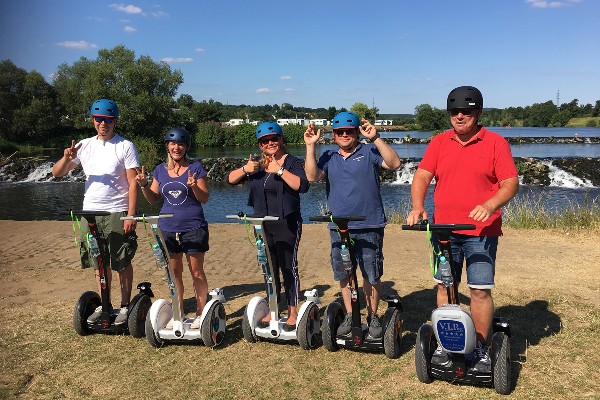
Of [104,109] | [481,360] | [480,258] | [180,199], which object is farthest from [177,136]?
[481,360]

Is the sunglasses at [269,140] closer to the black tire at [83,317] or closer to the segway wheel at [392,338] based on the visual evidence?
the segway wheel at [392,338]

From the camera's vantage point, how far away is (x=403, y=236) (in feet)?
32.1

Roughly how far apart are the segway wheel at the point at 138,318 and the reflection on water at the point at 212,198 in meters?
11.2

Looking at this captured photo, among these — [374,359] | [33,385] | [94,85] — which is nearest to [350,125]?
[374,359]

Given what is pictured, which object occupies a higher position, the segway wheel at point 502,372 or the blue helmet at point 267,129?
the blue helmet at point 267,129

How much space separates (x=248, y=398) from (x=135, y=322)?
162 centimetres

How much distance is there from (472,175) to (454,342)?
4.04ft

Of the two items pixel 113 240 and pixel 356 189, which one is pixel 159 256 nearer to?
pixel 113 240

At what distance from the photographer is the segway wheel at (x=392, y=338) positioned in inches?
153

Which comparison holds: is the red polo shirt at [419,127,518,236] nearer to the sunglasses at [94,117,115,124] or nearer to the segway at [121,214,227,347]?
the segway at [121,214,227,347]

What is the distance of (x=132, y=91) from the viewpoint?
131 ft

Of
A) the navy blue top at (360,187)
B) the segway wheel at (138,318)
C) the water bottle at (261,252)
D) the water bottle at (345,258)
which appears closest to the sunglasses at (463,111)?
the navy blue top at (360,187)

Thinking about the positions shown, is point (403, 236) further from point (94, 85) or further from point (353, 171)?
point (94, 85)

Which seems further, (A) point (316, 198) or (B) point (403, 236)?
(A) point (316, 198)
